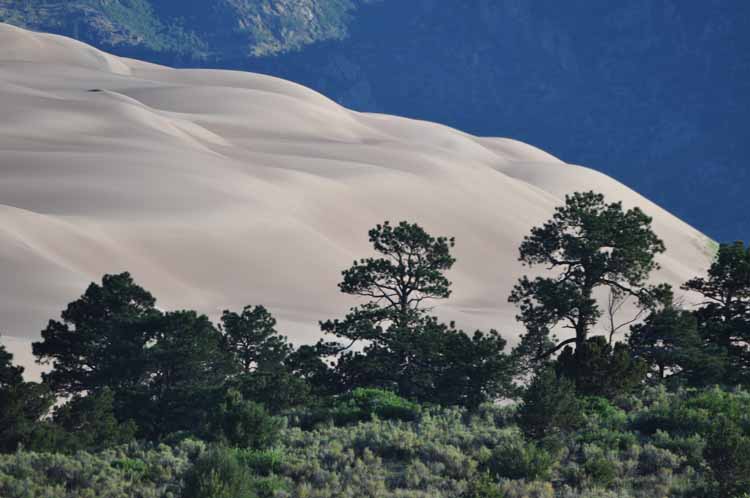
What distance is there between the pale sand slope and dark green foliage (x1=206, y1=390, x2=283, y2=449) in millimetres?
17734

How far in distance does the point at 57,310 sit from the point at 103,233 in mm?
15139

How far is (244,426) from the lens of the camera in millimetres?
A: 22938

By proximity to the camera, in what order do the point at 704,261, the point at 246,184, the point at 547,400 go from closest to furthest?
1. the point at 547,400
2. the point at 246,184
3. the point at 704,261

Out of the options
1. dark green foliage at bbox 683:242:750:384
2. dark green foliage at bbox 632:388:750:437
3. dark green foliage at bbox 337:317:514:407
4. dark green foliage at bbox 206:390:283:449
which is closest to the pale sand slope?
dark green foliage at bbox 337:317:514:407

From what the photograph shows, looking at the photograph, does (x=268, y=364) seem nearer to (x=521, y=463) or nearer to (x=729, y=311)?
(x=521, y=463)

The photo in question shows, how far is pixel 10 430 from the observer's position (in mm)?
23719

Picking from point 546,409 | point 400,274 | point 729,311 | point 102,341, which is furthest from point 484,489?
point 729,311

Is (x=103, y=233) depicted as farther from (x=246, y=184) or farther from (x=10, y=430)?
Answer: (x=10, y=430)

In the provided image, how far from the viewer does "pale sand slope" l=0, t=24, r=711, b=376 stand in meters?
56.7

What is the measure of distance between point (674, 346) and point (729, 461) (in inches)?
439

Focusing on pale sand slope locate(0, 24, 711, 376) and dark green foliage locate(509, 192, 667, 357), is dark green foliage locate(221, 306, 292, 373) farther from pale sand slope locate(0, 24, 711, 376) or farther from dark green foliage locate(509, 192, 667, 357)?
pale sand slope locate(0, 24, 711, 376)

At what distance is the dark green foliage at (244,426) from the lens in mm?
22906

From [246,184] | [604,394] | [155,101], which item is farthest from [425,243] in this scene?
[155,101]

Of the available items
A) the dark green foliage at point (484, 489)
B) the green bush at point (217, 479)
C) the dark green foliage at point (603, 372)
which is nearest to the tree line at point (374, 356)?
the dark green foliage at point (603, 372)
